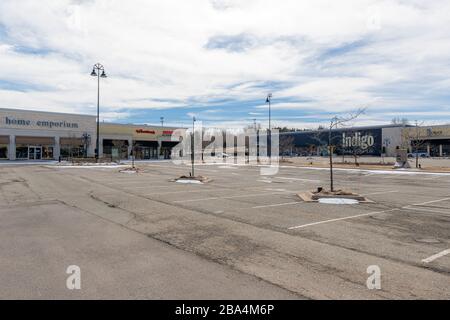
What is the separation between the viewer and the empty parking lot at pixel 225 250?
4.89 m

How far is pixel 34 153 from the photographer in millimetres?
56938

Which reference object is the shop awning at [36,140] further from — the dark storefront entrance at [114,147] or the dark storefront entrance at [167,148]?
the dark storefront entrance at [167,148]

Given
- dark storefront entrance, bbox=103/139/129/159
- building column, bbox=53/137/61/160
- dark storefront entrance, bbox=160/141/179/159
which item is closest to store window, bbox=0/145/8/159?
building column, bbox=53/137/61/160

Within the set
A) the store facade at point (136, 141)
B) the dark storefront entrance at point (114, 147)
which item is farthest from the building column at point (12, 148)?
the dark storefront entrance at point (114, 147)

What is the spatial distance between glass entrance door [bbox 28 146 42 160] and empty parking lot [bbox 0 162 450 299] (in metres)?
49.8

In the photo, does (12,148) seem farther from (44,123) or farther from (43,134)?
(44,123)

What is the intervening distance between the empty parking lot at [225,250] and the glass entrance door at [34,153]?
49.8 m

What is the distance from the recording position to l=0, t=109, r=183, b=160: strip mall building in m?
53.8

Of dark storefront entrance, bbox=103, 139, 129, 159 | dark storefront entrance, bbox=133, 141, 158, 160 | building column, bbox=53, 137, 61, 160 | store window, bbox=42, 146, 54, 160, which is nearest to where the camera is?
store window, bbox=42, 146, 54, 160

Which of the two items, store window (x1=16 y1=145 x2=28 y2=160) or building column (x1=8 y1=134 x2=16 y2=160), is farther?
store window (x1=16 y1=145 x2=28 y2=160)

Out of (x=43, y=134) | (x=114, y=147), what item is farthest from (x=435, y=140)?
(x=43, y=134)

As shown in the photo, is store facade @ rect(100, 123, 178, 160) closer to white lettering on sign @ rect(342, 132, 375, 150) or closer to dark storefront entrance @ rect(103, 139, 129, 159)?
dark storefront entrance @ rect(103, 139, 129, 159)

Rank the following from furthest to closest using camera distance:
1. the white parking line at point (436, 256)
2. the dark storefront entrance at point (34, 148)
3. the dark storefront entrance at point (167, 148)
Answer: the dark storefront entrance at point (167, 148), the dark storefront entrance at point (34, 148), the white parking line at point (436, 256)
